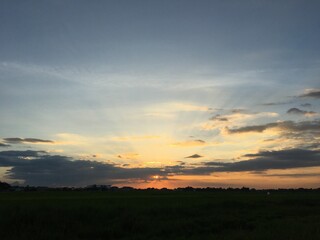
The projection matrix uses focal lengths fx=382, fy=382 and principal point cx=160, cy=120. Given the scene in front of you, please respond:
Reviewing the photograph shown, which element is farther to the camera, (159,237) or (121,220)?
(121,220)

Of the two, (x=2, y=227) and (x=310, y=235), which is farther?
(x=2, y=227)

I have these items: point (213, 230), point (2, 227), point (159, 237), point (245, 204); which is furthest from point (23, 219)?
point (245, 204)

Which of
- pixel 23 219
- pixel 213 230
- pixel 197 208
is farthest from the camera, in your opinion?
pixel 197 208

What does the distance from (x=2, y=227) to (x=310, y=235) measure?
18820 millimetres

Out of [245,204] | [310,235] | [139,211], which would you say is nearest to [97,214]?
[139,211]

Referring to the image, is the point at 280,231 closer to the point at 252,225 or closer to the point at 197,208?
the point at 252,225

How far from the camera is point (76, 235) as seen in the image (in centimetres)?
2469

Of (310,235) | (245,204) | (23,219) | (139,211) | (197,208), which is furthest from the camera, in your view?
(245,204)

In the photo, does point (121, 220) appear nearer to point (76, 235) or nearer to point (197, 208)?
point (76, 235)

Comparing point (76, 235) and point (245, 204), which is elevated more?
point (245, 204)

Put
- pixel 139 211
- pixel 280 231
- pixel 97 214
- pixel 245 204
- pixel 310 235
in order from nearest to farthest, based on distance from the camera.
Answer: pixel 310 235 < pixel 280 231 < pixel 97 214 < pixel 139 211 < pixel 245 204

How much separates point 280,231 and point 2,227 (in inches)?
697

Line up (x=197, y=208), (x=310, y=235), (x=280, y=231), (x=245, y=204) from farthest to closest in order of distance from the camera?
(x=245, y=204), (x=197, y=208), (x=280, y=231), (x=310, y=235)

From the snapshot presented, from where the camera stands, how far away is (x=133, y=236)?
25188 millimetres
